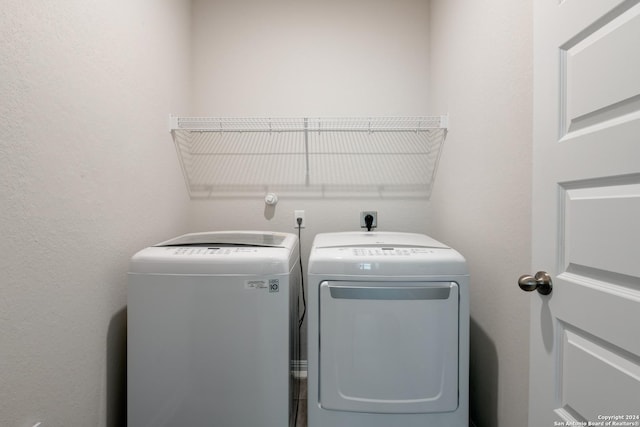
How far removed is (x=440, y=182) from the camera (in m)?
1.76

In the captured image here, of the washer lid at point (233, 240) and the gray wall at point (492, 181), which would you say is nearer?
the gray wall at point (492, 181)

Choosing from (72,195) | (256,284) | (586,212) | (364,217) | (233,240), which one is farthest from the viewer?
(364,217)

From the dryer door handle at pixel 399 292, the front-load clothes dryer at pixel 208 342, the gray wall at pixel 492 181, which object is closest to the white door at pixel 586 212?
the gray wall at pixel 492 181

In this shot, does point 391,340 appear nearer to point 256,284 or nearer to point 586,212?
point 256,284

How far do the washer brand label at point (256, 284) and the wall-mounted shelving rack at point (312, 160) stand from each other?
885mm

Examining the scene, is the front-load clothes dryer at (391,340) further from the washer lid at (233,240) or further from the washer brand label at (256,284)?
the washer lid at (233,240)

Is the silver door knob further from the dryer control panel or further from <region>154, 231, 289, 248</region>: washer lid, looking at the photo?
<region>154, 231, 289, 248</region>: washer lid

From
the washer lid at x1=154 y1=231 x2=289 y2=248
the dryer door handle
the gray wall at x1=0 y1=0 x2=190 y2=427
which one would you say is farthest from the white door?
the gray wall at x1=0 y1=0 x2=190 y2=427

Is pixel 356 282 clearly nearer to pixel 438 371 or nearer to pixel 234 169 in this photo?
pixel 438 371

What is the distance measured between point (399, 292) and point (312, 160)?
1.09 m

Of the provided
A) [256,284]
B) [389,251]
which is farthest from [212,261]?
[389,251]

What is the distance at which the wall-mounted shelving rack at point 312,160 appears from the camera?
6.17ft

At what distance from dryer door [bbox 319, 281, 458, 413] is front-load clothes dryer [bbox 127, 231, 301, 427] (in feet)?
0.70

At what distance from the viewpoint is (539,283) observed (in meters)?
0.81
